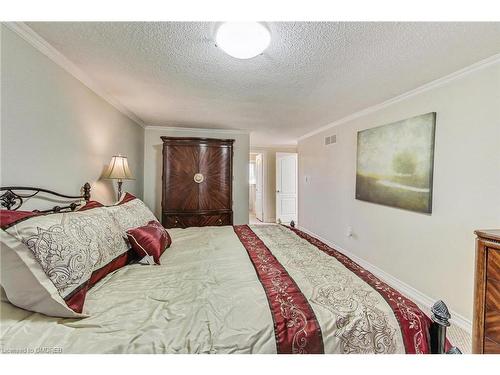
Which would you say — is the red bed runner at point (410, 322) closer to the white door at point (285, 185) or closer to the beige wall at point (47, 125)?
the beige wall at point (47, 125)

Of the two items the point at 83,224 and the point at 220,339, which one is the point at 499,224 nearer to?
the point at 220,339

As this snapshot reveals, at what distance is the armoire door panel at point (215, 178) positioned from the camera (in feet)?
12.2

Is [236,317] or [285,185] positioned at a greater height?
[285,185]

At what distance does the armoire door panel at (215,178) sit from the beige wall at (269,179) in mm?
2616

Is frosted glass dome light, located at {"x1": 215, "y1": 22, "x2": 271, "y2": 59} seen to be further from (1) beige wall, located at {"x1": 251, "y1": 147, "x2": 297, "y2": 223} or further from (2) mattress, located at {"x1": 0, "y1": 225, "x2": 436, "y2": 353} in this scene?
(1) beige wall, located at {"x1": 251, "y1": 147, "x2": 297, "y2": 223}

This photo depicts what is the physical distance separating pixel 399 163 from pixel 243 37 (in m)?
2.16

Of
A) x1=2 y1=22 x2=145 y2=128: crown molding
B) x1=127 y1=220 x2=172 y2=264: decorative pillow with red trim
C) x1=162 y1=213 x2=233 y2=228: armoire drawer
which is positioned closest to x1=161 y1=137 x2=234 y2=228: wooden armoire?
x1=162 y1=213 x2=233 y2=228: armoire drawer

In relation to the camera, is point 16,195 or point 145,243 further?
point 145,243

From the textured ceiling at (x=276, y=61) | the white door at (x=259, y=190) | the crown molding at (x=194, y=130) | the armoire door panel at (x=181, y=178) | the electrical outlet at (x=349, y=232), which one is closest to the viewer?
the textured ceiling at (x=276, y=61)

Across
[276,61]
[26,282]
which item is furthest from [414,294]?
[26,282]

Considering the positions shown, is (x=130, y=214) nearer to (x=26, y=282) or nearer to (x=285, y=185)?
(x=26, y=282)

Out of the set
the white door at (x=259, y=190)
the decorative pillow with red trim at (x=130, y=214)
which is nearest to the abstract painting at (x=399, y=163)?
the decorative pillow with red trim at (x=130, y=214)

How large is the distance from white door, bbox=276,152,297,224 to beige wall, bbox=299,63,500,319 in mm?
2936

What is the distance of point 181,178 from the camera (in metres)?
3.66
